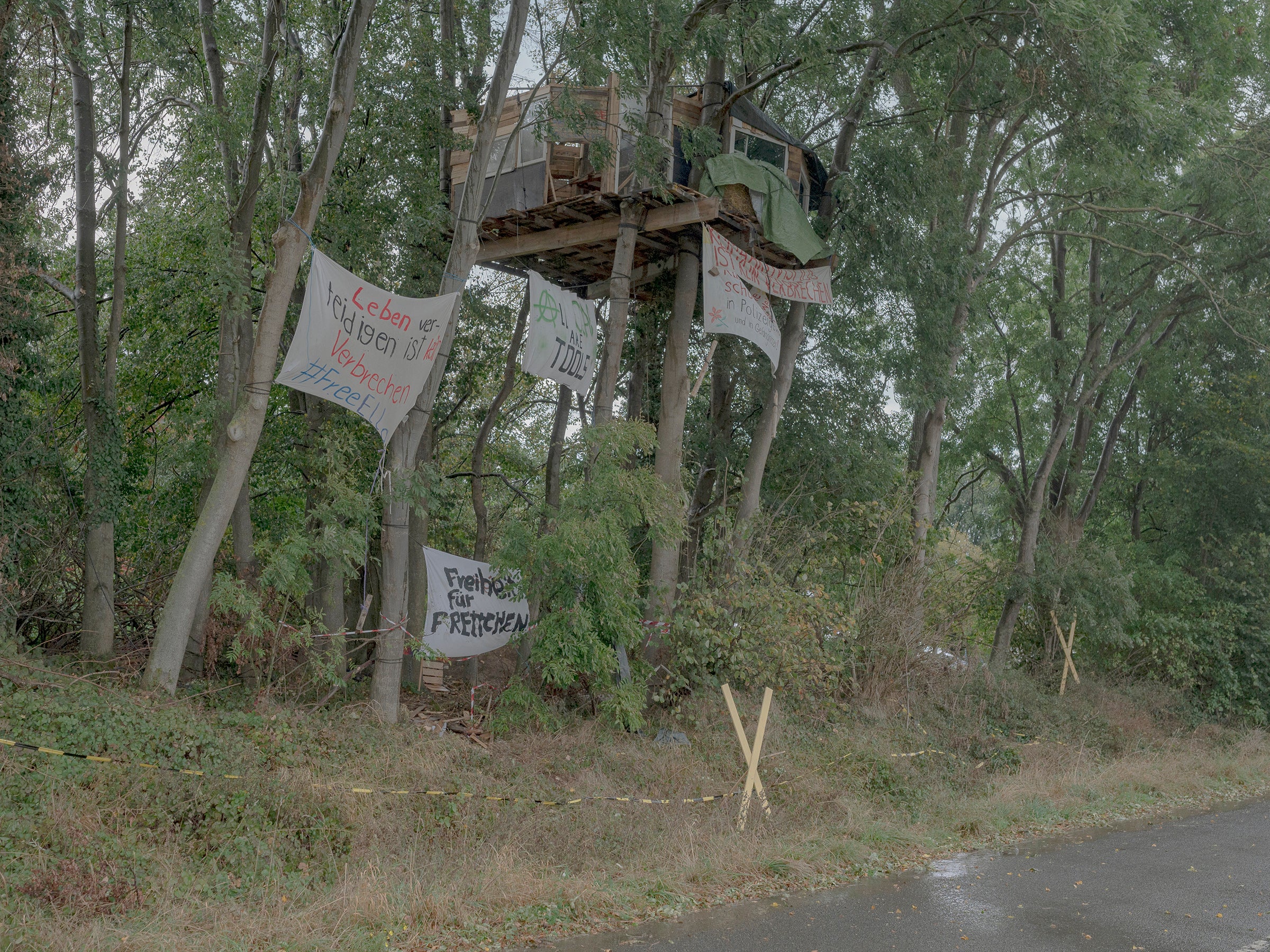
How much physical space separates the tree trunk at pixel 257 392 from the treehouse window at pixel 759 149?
645 centimetres

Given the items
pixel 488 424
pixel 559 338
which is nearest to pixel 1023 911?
pixel 559 338

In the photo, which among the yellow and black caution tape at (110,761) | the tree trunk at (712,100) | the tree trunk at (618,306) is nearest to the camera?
the yellow and black caution tape at (110,761)

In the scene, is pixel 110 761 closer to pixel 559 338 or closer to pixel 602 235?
pixel 559 338

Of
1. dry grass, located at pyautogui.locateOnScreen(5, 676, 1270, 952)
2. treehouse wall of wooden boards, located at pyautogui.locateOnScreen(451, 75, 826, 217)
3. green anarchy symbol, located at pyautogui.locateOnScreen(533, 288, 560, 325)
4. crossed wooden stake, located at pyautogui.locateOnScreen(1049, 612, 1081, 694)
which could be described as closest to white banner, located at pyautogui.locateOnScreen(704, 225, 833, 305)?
treehouse wall of wooden boards, located at pyautogui.locateOnScreen(451, 75, 826, 217)

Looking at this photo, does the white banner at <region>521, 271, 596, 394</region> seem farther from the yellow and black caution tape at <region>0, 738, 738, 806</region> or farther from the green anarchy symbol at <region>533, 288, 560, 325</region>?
the yellow and black caution tape at <region>0, 738, 738, 806</region>

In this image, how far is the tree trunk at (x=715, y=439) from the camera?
1677 centimetres

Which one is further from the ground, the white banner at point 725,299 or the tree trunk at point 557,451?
the white banner at point 725,299

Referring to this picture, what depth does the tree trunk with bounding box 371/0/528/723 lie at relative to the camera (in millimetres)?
10484

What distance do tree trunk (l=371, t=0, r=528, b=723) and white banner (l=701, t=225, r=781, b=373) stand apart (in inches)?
128

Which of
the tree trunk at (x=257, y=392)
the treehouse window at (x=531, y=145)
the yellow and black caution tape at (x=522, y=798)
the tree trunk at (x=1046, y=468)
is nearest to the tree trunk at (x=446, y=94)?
the treehouse window at (x=531, y=145)

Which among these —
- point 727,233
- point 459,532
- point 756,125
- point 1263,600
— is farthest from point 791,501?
point 1263,600

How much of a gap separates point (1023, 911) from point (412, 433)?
24.9ft

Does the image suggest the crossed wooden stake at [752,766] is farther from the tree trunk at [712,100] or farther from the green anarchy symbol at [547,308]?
the tree trunk at [712,100]

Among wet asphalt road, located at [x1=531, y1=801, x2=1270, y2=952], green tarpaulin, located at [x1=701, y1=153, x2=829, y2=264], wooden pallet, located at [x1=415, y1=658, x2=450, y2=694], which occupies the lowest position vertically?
wet asphalt road, located at [x1=531, y1=801, x2=1270, y2=952]
